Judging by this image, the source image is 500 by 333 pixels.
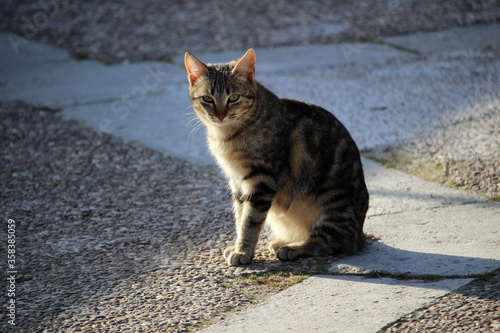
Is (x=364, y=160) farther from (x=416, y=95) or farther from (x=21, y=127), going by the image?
(x=21, y=127)

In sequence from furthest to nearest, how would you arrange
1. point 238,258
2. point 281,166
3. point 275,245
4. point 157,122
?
point 157,122 → point 275,245 → point 281,166 → point 238,258

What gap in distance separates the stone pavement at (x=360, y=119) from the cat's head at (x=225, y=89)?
0.35 m

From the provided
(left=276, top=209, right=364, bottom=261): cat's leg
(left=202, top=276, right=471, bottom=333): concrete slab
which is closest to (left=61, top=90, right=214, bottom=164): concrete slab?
(left=276, top=209, right=364, bottom=261): cat's leg

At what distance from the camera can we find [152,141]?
18.5 ft

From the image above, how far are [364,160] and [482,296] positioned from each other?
2302 mm

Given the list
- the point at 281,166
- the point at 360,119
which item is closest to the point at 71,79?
the point at 360,119

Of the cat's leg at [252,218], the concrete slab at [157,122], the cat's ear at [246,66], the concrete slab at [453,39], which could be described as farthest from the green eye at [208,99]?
the concrete slab at [453,39]

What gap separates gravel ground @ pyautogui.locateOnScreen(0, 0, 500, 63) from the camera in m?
8.51

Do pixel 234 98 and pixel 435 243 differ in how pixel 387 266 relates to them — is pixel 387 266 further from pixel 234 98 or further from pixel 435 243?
pixel 234 98

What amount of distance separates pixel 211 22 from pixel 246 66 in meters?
6.07

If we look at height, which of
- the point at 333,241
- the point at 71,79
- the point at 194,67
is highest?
the point at 194,67

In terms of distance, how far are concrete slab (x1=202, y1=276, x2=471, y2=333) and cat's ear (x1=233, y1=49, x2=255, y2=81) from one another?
1.42 m

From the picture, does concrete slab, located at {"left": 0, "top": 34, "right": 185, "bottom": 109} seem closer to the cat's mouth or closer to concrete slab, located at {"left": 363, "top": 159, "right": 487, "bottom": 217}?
the cat's mouth

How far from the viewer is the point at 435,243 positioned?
11.3 feet
